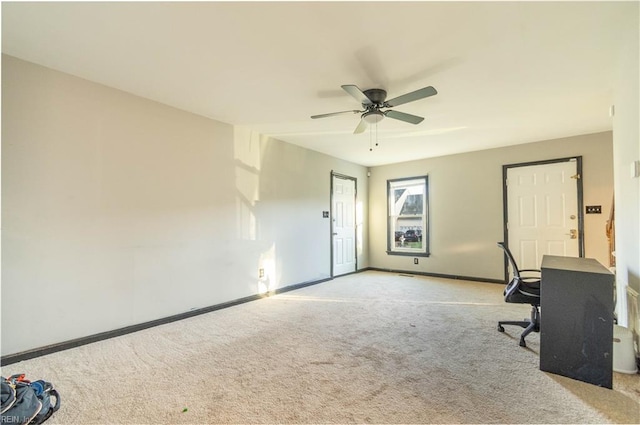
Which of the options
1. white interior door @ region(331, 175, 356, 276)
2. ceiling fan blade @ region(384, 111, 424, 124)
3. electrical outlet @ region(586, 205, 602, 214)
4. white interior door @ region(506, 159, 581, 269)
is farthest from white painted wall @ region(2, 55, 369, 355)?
electrical outlet @ region(586, 205, 602, 214)

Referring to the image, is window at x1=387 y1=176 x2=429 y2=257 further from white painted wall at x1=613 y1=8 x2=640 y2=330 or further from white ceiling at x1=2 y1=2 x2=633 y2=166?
white painted wall at x1=613 y1=8 x2=640 y2=330

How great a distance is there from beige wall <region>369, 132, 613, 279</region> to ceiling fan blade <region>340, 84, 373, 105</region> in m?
3.57

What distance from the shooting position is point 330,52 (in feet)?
7.73

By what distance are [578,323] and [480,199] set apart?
3.74m

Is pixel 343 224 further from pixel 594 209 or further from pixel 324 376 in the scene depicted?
pixel 324 376

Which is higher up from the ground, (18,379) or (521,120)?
(521,120)

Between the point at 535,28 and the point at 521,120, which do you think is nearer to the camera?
the point at 535,28

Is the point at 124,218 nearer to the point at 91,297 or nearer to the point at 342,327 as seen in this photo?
the point at 91,297

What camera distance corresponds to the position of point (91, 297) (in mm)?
2818

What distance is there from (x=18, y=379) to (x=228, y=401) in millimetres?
1358

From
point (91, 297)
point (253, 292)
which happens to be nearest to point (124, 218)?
point (91, 297)

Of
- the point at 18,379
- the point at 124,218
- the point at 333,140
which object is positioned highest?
the point at 333,140

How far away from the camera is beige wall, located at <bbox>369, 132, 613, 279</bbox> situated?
4.41 meters

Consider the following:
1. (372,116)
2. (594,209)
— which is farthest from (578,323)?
(594,209)
